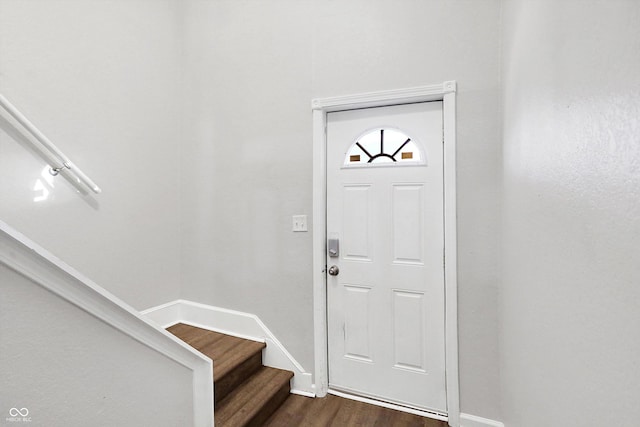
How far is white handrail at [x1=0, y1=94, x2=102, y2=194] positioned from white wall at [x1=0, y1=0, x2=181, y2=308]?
0.28ft

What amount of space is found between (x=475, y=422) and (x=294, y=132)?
7.24ft

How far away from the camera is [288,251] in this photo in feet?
7.25

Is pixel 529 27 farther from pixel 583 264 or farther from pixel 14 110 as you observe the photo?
pixel 14 110

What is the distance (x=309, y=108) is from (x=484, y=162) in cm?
122

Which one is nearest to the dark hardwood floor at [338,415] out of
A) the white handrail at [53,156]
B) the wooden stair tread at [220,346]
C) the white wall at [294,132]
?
the white wall at [294,132]

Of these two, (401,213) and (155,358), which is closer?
(155,358)

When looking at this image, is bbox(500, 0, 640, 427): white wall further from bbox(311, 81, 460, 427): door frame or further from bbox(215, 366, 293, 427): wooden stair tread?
bbox(215, 366, 293, 427): wooden stair tread

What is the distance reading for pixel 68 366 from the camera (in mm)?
700

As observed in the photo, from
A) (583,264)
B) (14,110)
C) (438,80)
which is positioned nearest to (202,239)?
(14,110)

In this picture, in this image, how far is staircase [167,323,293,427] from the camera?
5.64 feet

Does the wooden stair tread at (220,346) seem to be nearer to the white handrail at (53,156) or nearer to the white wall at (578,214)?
the white handrail at (53,156)

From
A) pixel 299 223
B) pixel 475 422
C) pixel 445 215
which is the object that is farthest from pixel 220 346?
pixel 445 215

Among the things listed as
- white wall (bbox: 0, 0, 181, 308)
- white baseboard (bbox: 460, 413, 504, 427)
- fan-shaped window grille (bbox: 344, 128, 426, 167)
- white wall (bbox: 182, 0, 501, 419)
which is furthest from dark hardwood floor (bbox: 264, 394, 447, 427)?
fan-shaped window grille (bbox: 344, 128, 426, 167)

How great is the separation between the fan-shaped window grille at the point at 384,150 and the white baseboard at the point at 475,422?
1587 millimetres
